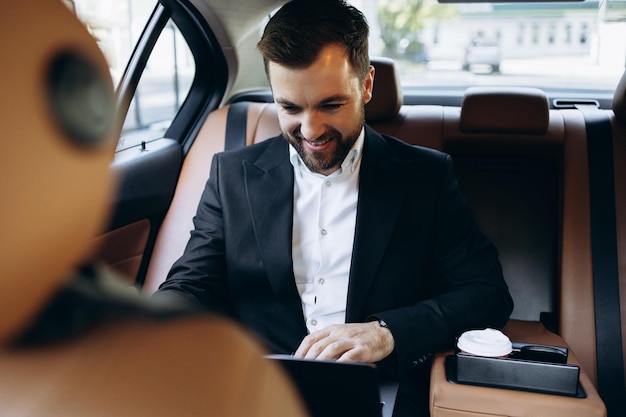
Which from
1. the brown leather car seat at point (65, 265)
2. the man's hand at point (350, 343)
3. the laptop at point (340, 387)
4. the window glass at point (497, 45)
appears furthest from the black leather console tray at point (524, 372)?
the window glass at point (497, 45)

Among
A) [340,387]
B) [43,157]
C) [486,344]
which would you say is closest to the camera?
[43,157]

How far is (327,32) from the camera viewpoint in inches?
56.3

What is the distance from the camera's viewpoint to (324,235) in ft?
5.22

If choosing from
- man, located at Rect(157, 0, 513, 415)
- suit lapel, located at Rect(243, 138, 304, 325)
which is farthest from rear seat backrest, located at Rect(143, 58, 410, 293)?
suit lapel, located at Rect(243, 138, 304, 325)

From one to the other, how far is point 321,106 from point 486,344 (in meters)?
0.62

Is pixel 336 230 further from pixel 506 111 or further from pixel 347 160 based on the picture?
A: pixel 506 111

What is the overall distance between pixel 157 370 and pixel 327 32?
4.32ft

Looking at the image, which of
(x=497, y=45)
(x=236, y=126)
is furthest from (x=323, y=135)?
(x=497, y=45)

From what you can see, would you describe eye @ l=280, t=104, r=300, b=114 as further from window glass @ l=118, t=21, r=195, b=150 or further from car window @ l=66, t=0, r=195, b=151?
window glass @ l=118, t=21, r=195, b=150

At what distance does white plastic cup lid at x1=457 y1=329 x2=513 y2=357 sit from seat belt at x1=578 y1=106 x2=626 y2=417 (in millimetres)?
603

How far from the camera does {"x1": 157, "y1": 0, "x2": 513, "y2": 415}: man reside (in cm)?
143

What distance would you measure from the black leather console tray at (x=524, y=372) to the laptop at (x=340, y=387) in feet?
2.71

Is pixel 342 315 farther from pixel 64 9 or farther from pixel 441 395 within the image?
pixel 64 9

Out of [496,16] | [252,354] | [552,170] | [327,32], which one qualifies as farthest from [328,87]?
[496,16]
